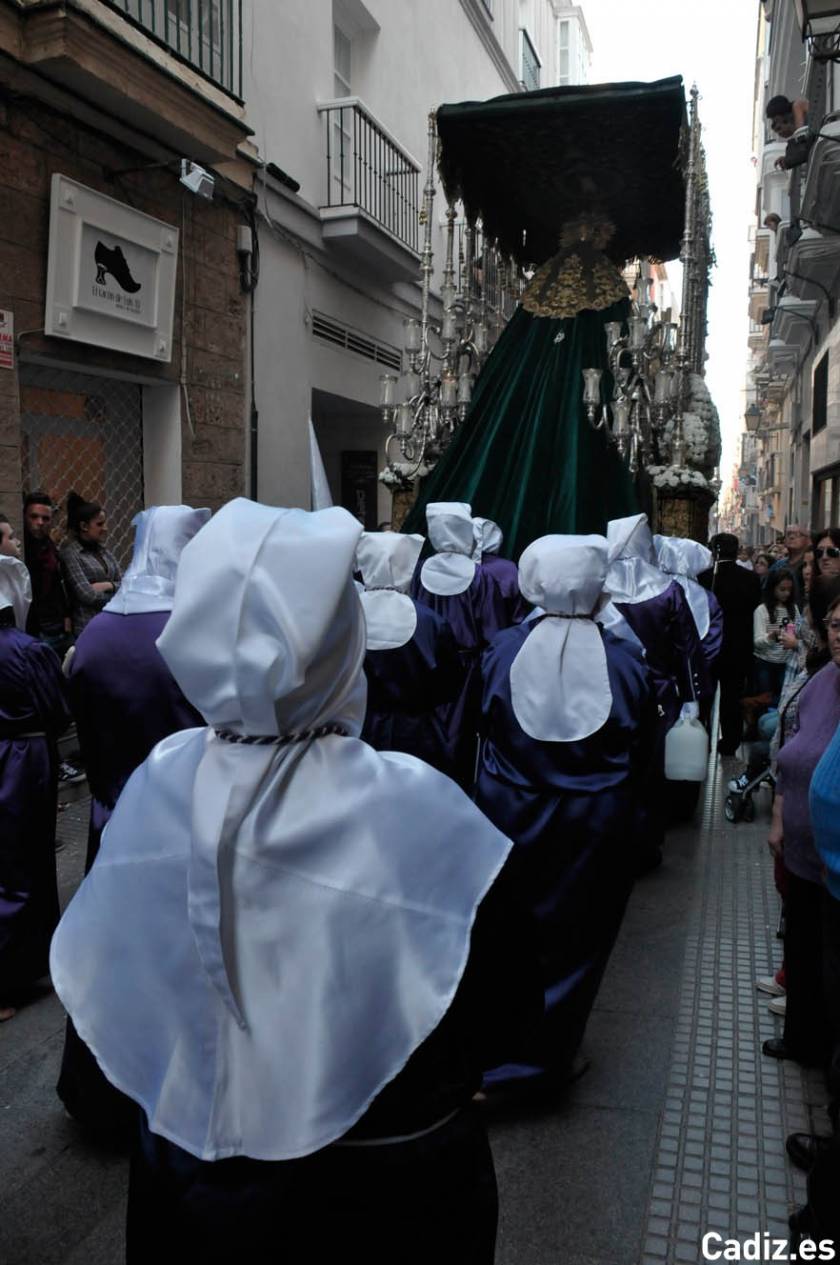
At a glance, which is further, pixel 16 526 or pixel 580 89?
pixel 580 89

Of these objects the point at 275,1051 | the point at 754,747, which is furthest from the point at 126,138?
the point at 275,1051

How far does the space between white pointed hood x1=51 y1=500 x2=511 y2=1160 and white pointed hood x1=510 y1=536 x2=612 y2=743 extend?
5.66 ft

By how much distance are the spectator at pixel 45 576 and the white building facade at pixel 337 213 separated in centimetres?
358

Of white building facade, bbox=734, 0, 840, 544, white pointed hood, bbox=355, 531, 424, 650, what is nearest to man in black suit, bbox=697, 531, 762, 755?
white building facade, bbox=734, 0, 840, 544

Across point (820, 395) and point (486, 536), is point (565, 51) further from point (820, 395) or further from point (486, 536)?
point (486, 536)

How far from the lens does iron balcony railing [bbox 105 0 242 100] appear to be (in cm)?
818

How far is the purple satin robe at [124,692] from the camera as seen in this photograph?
10.1 ft

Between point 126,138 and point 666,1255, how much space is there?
805cm

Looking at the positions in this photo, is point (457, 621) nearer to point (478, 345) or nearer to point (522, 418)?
point (522, 418)

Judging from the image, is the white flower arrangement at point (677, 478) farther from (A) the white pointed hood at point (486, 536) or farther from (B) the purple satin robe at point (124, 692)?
(B) the purple satin robe at point (124, 692)

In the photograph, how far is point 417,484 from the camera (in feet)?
30.7

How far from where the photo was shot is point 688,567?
6.75m

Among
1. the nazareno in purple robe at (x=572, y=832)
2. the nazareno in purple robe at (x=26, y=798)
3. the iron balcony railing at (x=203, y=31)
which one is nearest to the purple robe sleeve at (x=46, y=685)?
the nazareno in purple robe at (x=26, y=798)

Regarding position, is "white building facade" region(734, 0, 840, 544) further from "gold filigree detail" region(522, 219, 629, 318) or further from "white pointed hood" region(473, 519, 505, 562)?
"white pointed hood" region(473, 519, 505, 562)
